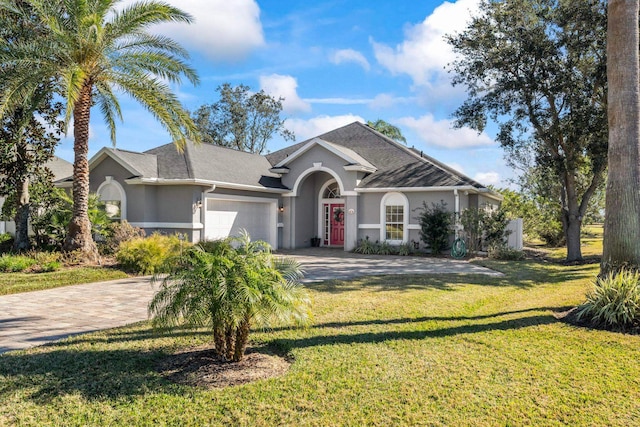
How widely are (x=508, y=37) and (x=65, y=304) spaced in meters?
17.8

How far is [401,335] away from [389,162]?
54.0ft

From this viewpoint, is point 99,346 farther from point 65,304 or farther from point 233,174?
point 233,174

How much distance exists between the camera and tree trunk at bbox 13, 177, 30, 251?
16.0 meters

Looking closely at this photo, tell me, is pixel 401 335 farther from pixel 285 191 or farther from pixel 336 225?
pixel 336 225

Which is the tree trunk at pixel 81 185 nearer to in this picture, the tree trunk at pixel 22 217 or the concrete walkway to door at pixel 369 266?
the tree trunk at pixel 22 217

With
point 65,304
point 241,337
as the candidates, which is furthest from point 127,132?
point 241,337

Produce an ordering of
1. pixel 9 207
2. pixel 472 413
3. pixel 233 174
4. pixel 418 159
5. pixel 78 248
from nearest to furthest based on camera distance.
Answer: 1. pixel 472 413
2. pixel 78 248
3. pixel 9 207
4. pixel 233 174
5. pixel 418 159

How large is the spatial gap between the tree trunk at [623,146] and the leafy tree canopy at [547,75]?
9543 mm

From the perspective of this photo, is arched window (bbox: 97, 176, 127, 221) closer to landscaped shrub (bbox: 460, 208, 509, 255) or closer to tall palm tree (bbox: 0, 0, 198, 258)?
tall palm tree (bbox: 0, 0, 198, 258)

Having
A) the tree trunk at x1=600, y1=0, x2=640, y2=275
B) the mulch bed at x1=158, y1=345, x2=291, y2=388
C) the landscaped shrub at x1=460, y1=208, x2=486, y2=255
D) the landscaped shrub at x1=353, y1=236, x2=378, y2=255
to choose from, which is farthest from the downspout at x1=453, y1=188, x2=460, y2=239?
the mulch bed at x1=158, y1=345, x2=291, y2=388

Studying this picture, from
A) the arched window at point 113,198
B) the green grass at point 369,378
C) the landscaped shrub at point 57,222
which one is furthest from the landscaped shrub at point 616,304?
the arched window at point 113,198

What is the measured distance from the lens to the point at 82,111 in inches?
553

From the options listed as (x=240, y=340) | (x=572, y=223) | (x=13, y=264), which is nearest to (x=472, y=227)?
(x=572, y=223)

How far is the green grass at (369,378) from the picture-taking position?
4281 mm
